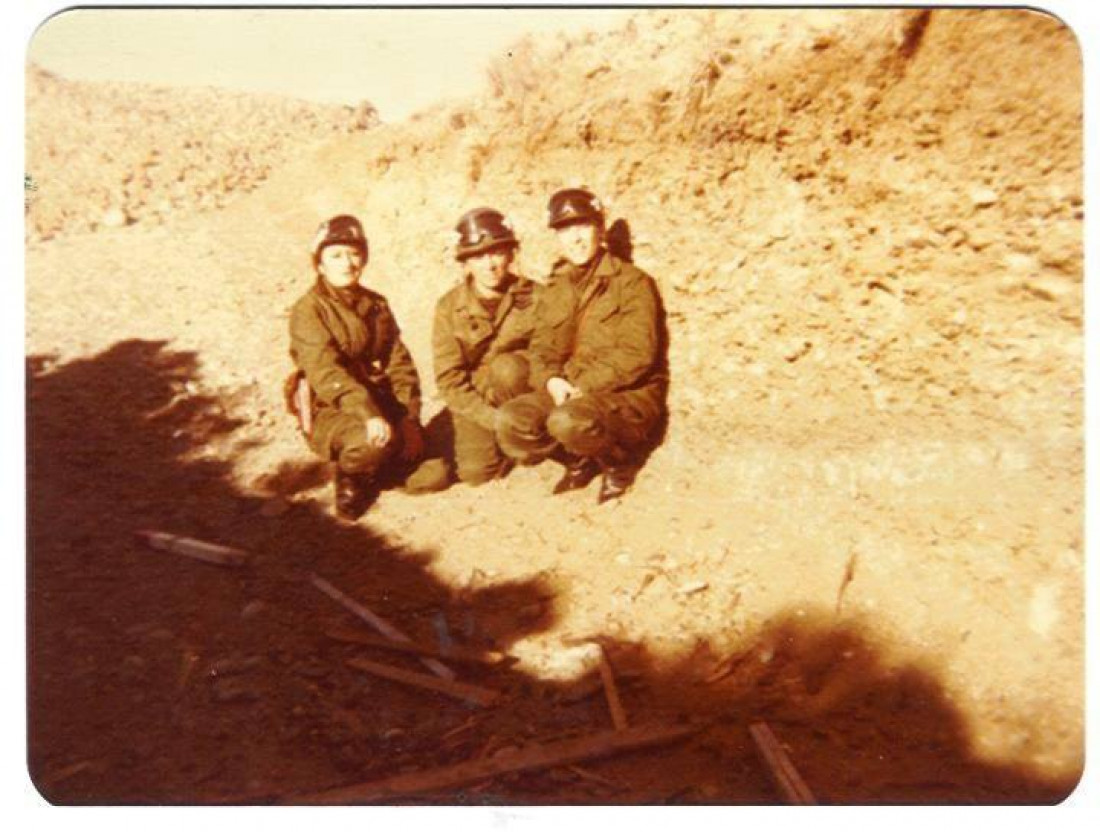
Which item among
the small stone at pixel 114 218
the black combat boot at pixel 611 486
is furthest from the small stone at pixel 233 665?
the small stone at pixel 114 218

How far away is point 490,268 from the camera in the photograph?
4.12 metres

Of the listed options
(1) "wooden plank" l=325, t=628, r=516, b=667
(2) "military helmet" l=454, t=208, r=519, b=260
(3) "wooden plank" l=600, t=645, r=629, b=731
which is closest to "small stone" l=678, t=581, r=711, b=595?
(3) "wooden plank" l=600, t=645, r=629, b=731

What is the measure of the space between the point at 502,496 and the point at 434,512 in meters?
0.38

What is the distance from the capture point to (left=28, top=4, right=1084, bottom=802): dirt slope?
2852mm

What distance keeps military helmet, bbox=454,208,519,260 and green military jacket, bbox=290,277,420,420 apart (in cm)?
63

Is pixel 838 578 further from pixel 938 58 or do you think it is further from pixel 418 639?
pixel 938 58

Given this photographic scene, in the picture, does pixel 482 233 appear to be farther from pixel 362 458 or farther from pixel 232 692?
pixel 232 692

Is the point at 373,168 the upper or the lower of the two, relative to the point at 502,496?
upper

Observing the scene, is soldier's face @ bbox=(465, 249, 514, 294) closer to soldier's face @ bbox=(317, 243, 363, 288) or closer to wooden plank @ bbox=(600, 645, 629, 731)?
soldier's face @ bbox=(317, 243, 363, 288)

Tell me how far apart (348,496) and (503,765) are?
70.7 inches

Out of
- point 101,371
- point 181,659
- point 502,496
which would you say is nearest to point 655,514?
point 502,496

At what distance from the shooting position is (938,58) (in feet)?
10.3

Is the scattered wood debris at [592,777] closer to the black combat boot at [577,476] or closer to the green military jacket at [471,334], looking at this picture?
the black combat boot at [577,476]

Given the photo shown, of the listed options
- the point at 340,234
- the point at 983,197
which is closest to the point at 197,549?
the point at 340,234
